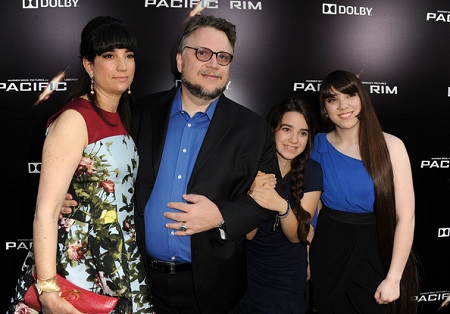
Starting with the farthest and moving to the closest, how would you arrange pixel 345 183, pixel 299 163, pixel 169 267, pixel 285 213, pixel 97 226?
pixel 299 163 → pixel 345 183 → pixel 285 213 → pixel 169 267 → pixel 97 226

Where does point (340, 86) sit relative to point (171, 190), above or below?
above

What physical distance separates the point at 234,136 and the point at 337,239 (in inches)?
31.5

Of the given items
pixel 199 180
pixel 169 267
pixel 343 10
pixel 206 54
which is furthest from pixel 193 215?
pixel 343 10

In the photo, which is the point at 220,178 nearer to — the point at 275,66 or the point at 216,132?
the point at 216,132

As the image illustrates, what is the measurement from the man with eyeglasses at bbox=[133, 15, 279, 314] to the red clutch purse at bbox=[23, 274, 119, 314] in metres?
0.31

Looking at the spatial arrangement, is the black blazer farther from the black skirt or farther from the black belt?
the black skirt

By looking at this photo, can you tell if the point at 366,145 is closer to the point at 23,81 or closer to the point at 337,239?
the point at 337,239

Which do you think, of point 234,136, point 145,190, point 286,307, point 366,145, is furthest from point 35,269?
point 366,145

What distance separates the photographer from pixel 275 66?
9.37 feet

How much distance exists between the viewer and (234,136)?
1.83 meters

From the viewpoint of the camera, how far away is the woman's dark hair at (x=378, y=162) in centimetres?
204

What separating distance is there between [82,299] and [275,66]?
1.92 meters

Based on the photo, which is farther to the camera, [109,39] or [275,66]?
[275,66]

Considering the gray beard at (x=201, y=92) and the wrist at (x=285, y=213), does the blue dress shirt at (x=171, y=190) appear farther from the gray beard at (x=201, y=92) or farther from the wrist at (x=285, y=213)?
the wrist at (x=285, y=213)
